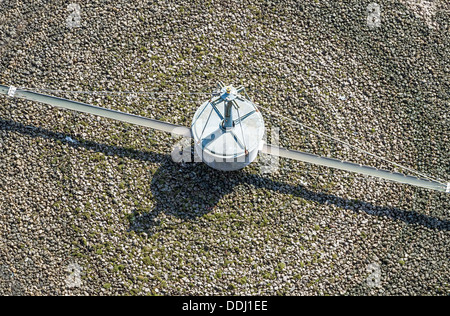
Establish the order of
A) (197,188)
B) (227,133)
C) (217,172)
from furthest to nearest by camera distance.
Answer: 1. (217,172)
2. (197,188)
3. (227,133)

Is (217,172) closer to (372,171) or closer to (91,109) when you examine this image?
(91,109)

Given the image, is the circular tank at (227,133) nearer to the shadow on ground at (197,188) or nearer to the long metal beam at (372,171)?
the shadow on ground at (197,188)

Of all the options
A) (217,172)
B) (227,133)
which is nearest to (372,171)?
(227,133)

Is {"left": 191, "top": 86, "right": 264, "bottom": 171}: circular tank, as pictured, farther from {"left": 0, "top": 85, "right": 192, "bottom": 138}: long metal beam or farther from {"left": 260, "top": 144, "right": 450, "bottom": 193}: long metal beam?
{"left": 260, "top": 144, "right": 450, "bottom": 193}: long metal beam

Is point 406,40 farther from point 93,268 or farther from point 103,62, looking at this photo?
point 93,268

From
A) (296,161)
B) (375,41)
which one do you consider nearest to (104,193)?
(296,161)

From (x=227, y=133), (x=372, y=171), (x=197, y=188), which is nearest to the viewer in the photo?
(x=227, y=133)

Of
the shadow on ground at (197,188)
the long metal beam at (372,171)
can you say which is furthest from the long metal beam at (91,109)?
the long metal beam at (372,171)
